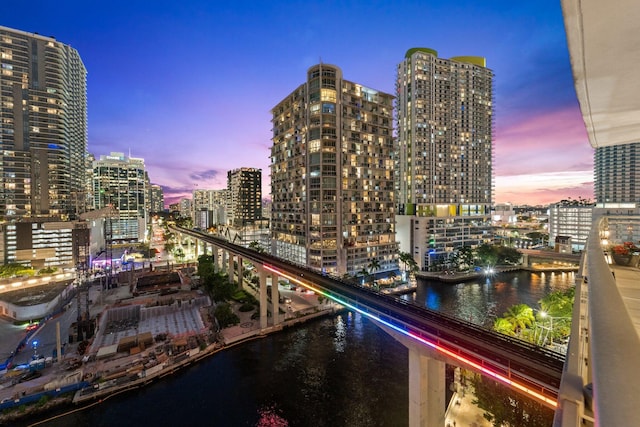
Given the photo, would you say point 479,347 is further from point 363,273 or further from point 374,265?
point 374,265

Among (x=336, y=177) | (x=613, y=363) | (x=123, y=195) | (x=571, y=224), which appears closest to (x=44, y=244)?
(x=336, y=177)

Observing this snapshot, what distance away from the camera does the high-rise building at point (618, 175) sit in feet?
353

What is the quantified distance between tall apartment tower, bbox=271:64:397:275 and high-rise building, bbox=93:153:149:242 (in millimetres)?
117354

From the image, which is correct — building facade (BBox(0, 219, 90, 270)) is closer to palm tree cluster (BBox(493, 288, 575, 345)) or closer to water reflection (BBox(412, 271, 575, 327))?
water reflection (BBox(412, 271, 575, 327))

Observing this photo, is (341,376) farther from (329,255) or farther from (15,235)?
(15,235)

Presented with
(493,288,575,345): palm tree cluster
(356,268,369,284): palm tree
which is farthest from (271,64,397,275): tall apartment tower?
(493,288,575,345): palm tree cluster

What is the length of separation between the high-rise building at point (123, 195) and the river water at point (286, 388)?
14427 cm

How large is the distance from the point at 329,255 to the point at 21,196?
95.1 m

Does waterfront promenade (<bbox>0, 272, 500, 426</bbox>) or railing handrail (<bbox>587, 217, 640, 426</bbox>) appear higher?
railing handrail (<bbox>587, 217, 640, 426</bbox>)

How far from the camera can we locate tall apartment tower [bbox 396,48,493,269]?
3723 inches

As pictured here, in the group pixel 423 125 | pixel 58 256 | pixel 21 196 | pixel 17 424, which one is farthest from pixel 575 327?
pixel 21 196

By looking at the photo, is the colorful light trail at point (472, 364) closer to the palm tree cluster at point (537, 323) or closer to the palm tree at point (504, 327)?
the palm tree at point (504, 327)

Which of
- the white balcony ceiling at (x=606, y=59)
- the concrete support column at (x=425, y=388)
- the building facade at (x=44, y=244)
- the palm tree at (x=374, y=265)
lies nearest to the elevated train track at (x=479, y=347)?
the concrete support column at (x=425, y=388)

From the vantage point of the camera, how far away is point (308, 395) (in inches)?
1261
